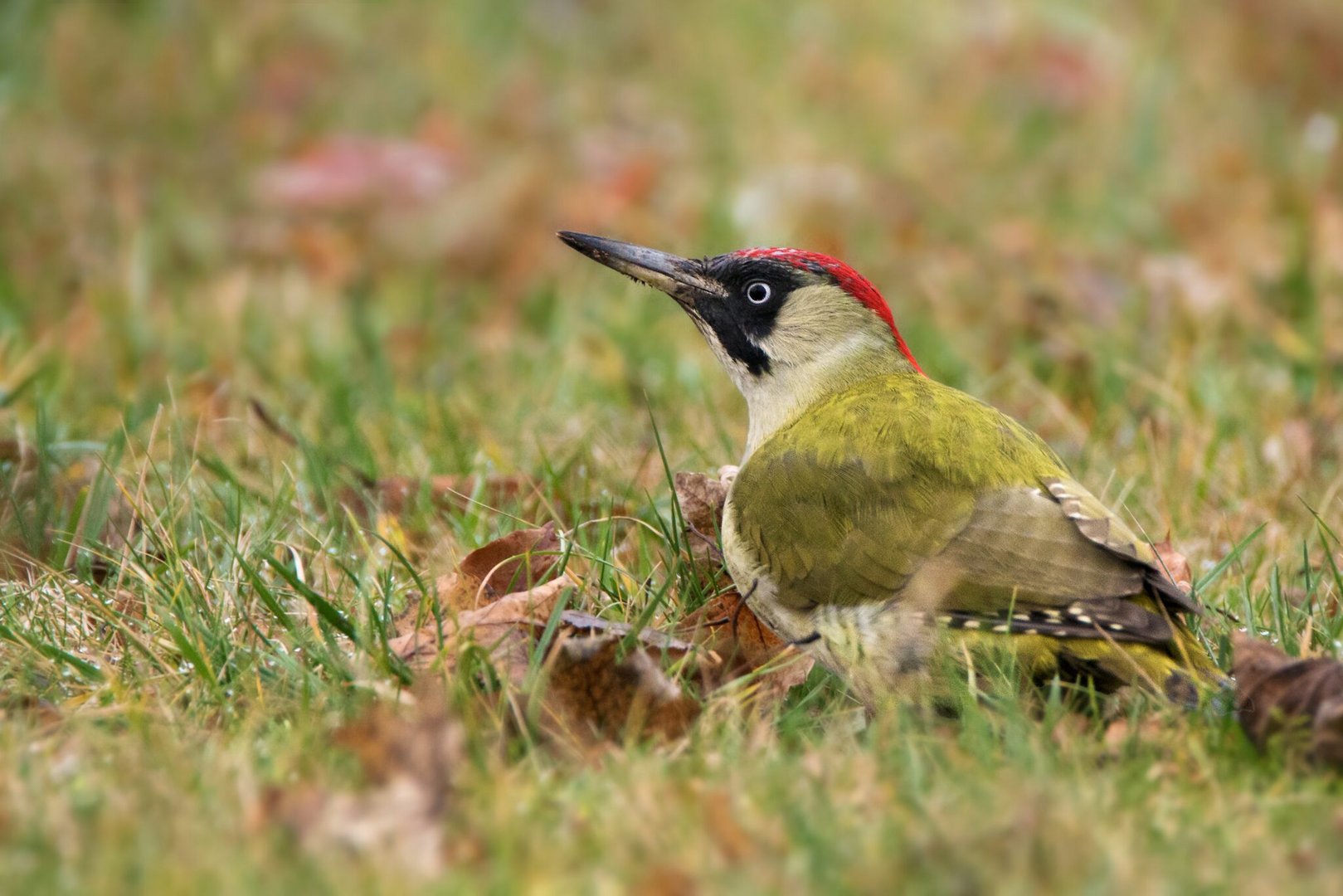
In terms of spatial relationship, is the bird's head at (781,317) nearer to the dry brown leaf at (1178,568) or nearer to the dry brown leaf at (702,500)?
the dry brown leaf at (702,500)

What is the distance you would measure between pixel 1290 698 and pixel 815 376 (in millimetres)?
1390

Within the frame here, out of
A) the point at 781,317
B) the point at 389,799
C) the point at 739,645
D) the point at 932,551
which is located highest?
the point at 781,317

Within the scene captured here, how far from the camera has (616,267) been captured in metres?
3.70

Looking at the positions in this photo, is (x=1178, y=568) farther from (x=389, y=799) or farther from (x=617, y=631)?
(x=389, y=799)

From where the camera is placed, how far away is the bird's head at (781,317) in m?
3.59

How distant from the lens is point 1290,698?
2424 millimetres

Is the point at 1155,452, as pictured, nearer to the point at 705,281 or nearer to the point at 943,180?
the point at 705,281

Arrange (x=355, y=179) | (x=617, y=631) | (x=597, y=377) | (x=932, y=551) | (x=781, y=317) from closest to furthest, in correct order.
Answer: (x=617, y=631) < (x=932, y=551) < (x=781, y=317) < (x=597, y=377) < (x=355, y=179)

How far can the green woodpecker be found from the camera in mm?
2721

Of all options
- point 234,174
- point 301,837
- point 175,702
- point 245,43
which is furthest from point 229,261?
point 301,837

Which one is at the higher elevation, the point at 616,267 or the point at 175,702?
the point at 616,267

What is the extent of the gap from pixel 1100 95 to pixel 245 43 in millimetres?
3821

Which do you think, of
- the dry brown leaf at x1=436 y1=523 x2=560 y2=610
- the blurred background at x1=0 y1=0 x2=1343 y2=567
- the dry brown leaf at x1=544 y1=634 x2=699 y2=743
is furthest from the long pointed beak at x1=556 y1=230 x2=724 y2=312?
the dry brown leaf at x1=544 y1=634 x2=699 y2=743

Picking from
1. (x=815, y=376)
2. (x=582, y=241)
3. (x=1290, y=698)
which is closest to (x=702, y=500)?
(x=815, y=376)
